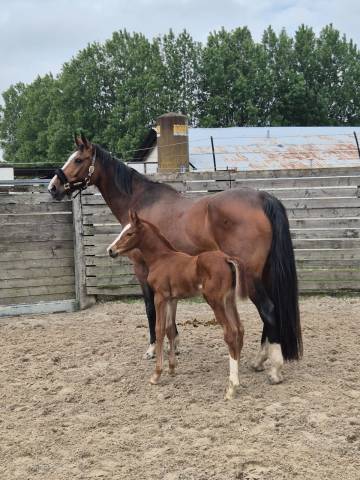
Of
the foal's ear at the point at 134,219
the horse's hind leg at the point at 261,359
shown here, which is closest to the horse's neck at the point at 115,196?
the foal's ear at the point at 134,219

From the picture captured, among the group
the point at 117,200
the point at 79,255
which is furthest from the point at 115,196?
the point at 79,255

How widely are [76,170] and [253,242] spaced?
2.00 metres

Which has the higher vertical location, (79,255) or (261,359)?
(79,255)

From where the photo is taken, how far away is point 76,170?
16.2 feet

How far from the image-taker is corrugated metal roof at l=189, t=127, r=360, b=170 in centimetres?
1808

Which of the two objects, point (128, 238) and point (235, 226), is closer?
point (128, 238)

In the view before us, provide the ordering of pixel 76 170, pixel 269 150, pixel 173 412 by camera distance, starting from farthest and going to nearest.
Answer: pixel 269 150 → pixel 76 170 → pixel 173 412

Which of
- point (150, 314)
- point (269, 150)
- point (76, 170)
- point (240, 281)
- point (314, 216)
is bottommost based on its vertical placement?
point (150, 314)

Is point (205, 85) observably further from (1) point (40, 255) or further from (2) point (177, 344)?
(2) point (177, 344)

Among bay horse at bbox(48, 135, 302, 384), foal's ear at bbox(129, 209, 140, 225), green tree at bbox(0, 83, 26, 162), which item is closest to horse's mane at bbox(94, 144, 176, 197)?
bay horse at bbox(48, 135, 302, 384)

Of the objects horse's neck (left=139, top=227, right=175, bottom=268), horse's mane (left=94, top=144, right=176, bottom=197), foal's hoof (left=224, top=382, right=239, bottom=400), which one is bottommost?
foal's hoof (left=224, top=382, right=239, bottom=400)

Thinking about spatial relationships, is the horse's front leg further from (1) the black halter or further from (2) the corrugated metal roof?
(2) the corrugated metal roof

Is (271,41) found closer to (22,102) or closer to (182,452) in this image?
(22,102)

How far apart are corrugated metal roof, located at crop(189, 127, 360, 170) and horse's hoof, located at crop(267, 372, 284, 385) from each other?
14.0m
